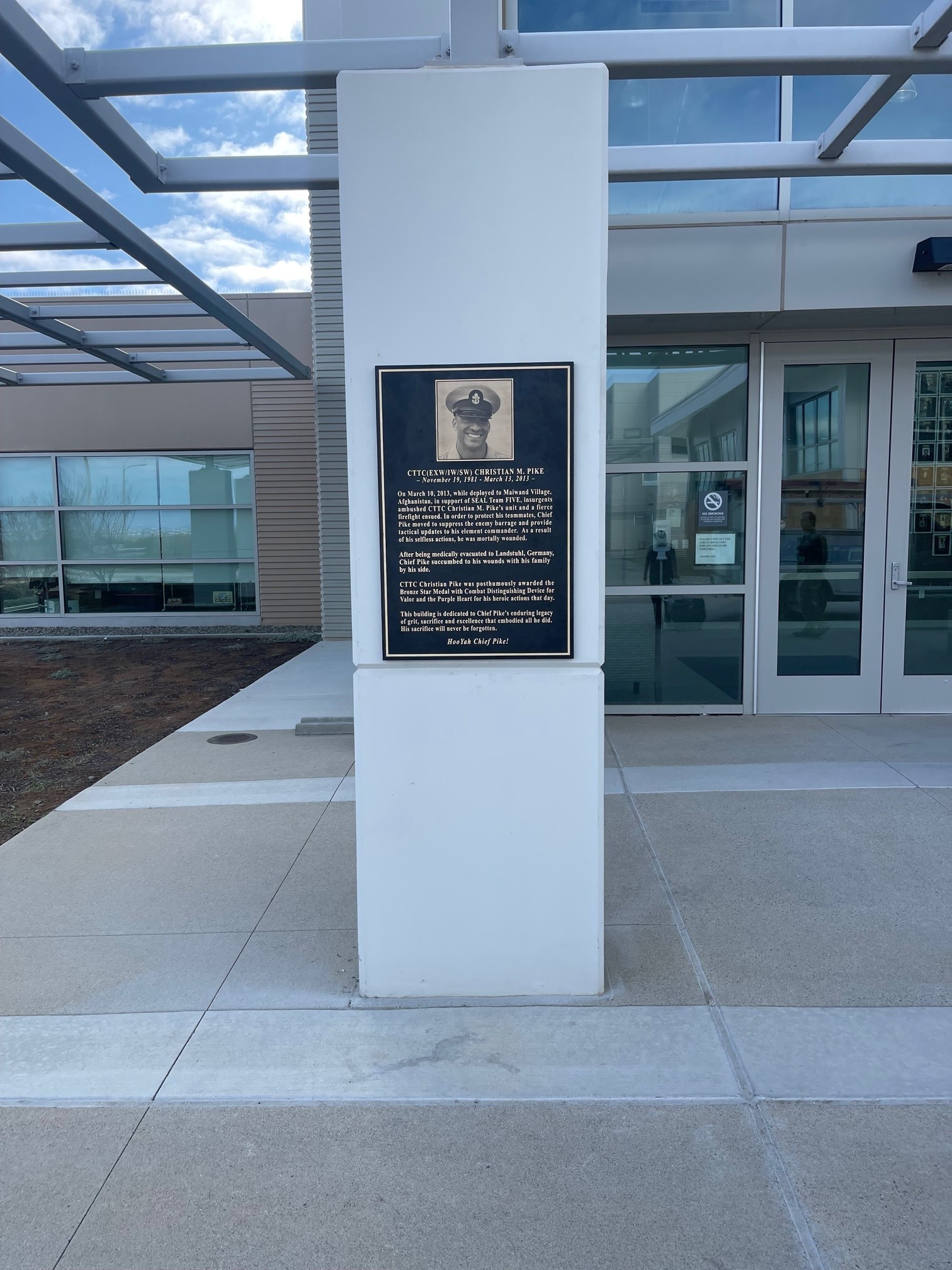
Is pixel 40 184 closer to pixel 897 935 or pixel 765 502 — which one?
pixel 765 502

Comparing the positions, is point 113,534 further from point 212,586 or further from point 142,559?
point 212,586

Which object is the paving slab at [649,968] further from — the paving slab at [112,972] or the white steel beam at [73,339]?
the white steel beam at [73,339]

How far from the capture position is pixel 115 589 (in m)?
17.1

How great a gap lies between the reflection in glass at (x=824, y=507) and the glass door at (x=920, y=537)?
0.29 meters

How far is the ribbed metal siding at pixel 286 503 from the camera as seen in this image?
1617 cm

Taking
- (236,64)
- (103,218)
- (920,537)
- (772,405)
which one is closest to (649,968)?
(236,64)

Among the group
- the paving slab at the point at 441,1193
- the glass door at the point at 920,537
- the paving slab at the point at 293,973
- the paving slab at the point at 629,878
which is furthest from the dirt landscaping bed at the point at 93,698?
the glass door at the point at 920,537

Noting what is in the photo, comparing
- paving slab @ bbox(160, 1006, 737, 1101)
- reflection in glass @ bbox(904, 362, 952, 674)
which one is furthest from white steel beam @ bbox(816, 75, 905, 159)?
paving slab @ bbox(160, 1006, 737, 1101)

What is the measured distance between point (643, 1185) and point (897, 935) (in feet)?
6.61

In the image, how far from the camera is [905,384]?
7.82 metres

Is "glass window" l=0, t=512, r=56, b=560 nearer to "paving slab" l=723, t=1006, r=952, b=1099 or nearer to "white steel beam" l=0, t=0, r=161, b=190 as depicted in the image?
"white steel beam" l=0, t=0, r=161, b=190

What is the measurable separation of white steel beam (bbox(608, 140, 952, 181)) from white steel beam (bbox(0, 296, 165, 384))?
243 inches

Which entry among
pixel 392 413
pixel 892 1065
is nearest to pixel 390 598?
pixel 392 413

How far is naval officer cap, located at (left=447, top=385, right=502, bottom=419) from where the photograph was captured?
10.7 ft
